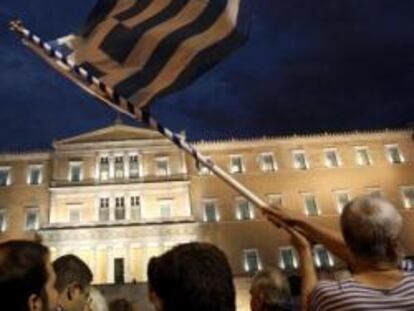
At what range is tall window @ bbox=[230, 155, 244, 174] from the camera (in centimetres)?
4331

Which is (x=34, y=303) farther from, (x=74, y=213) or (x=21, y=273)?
(x=74, y=213)

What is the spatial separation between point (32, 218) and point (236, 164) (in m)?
15.2

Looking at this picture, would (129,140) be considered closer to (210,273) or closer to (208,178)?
(208,178)

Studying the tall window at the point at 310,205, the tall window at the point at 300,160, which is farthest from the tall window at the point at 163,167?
the tall window at the point at 310,205

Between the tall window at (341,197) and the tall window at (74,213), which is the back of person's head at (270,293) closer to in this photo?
the tall window at (74,213)

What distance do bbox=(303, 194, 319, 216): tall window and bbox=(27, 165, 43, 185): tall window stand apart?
63.4 feet

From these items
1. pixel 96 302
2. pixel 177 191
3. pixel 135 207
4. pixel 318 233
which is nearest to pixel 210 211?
pixel 177 191

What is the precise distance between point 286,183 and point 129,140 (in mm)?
12088

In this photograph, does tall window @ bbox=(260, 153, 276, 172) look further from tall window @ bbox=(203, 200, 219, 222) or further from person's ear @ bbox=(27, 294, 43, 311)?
person's ear @ bbox=(27, 294, 43, 311)

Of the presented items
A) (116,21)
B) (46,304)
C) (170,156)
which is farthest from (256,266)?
(46,304)

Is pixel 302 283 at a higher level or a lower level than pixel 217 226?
lower

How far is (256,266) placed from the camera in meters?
39.2

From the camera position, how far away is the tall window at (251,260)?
129 feet

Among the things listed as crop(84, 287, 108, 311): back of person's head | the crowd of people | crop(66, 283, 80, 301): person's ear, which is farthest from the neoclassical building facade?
the crowd of people
